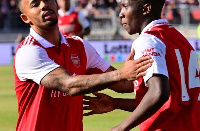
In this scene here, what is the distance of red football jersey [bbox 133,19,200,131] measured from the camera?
439 centimetres

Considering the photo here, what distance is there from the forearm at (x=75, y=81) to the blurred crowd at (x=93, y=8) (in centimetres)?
2448

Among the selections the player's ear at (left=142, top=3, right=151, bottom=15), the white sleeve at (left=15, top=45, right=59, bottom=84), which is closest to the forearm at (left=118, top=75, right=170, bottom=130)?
the player's ear at (left=142, top=3, right=151, bottom=15)

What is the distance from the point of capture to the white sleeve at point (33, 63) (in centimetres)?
540

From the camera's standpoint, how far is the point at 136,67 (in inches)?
175

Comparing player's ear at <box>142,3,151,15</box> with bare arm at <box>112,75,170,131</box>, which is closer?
bare arm at <box>112,75,170,131</box>

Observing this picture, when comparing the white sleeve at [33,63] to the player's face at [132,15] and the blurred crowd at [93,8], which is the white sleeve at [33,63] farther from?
the blurred crowd at [93,8]

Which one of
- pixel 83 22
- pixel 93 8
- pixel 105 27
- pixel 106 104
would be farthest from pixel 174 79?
pixel 93 8

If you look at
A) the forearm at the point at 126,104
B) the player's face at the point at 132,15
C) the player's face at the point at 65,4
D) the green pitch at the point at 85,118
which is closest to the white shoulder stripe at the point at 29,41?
the forearm at the point at 126,104

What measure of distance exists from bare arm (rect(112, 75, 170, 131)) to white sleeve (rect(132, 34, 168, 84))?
5cm

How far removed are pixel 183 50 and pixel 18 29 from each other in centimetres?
2570

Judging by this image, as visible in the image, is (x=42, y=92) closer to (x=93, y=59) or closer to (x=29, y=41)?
(x=29, y=41)

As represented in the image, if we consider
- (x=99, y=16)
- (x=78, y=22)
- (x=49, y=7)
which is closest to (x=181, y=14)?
(x=99, y=16)

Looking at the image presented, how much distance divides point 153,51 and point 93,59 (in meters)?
1.92

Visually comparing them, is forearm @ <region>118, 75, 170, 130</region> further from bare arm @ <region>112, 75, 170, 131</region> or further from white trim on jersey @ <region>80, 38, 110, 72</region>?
white trim on jersey @ <region>80, 38, 110, 72</region>
